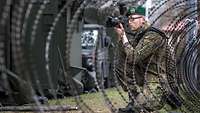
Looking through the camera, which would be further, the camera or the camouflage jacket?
the camera

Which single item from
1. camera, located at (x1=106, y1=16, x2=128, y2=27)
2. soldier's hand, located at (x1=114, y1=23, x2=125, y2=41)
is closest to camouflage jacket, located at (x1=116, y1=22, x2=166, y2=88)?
soldier's hand, located at (x1=114, y1=23, x2=125, y2=41)

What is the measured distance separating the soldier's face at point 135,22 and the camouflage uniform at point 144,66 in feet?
0.52

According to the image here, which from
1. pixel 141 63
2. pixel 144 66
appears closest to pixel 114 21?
pixel 141 63

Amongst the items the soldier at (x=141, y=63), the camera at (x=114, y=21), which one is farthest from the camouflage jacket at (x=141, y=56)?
the camera at (x=114, y=21)

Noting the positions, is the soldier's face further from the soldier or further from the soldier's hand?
the soldier's hand

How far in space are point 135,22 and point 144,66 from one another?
660mm

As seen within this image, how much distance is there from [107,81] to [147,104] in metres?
4.56

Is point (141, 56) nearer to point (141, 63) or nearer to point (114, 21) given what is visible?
point (141, 63)

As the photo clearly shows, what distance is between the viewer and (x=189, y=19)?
7.17 metres

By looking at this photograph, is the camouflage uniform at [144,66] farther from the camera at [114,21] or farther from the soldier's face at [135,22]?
the camera at [114,21]

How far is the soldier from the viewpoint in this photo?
7.47 m

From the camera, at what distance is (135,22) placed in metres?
8.12

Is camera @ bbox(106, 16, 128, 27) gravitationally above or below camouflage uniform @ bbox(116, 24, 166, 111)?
above

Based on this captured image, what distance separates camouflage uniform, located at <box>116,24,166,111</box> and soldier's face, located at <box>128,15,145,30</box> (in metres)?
0.16
